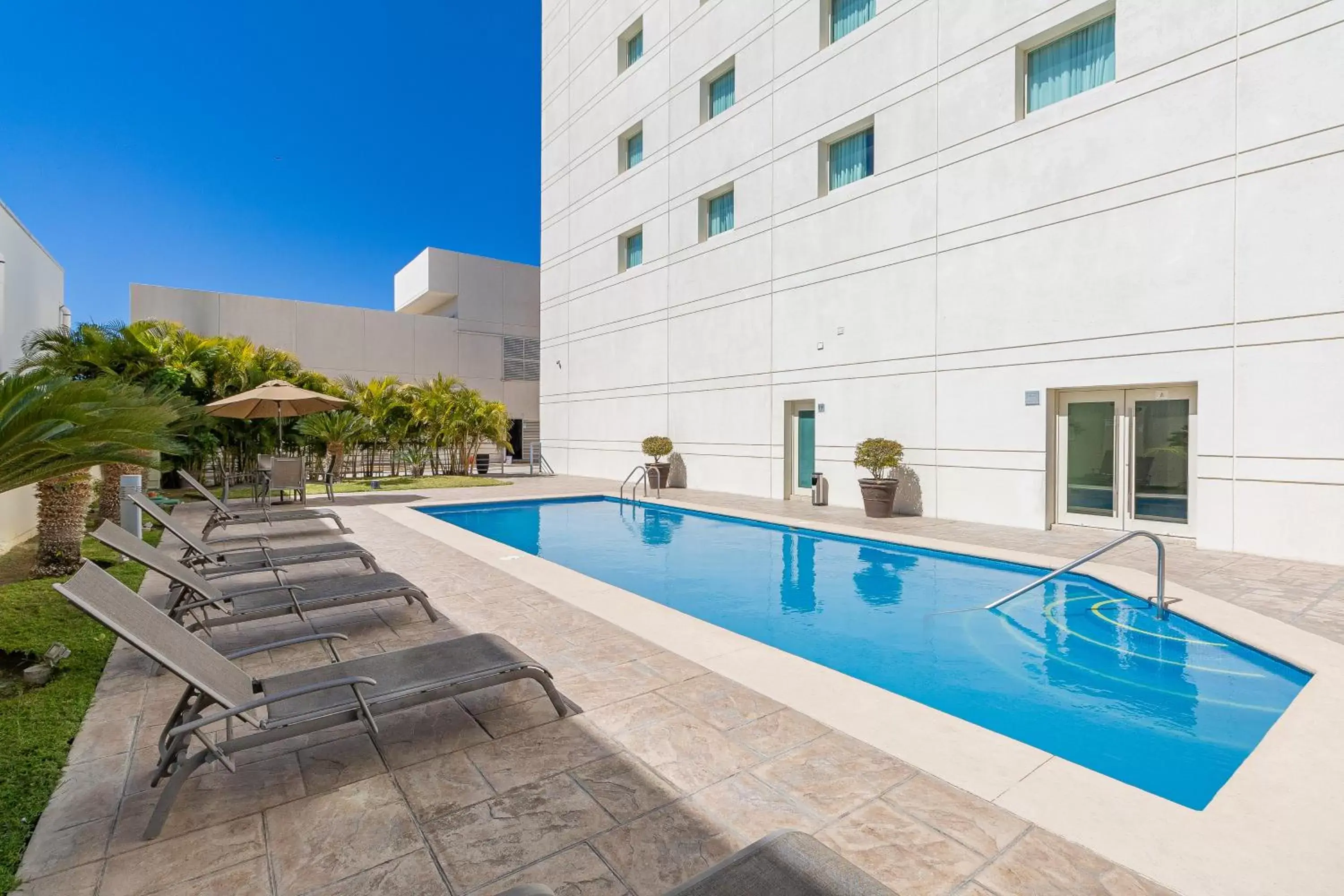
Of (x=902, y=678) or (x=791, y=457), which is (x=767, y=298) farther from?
(x=902, y=678)

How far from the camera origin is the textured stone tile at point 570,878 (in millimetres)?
2244

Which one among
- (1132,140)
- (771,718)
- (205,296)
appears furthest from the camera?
(205,296)

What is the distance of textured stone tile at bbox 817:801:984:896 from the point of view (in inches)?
90.2

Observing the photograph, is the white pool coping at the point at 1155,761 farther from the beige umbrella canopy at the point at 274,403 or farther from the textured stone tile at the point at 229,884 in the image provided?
the beige umbrella canopy at the point at 274,403

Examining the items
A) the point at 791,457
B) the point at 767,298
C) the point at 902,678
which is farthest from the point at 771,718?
the point at 767,298

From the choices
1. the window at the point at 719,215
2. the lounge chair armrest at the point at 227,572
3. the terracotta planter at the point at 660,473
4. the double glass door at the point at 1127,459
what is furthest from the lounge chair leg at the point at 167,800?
the window at the point at 719,215

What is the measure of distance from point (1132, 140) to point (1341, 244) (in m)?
2.97

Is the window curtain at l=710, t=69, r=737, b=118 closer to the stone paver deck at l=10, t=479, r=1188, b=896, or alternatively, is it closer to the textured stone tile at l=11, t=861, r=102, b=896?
the stone paver deck at l=10, t=479, r=1188, b=896

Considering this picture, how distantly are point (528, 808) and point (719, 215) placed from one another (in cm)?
1625

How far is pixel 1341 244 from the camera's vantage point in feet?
24.7

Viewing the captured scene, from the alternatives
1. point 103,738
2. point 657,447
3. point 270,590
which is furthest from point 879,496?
point 103,738

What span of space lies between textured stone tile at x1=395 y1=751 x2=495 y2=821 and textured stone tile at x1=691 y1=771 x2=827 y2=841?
0.97 meters

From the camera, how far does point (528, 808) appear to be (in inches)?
108

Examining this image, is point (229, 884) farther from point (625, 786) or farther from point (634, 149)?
point (634, 149)
